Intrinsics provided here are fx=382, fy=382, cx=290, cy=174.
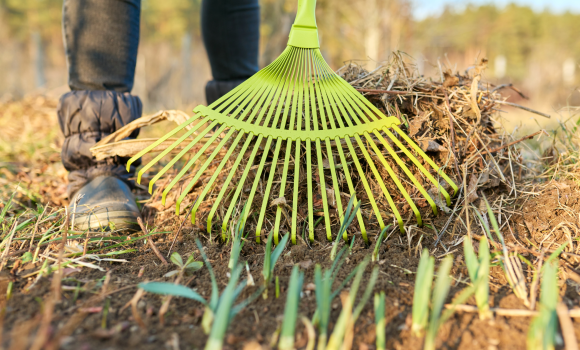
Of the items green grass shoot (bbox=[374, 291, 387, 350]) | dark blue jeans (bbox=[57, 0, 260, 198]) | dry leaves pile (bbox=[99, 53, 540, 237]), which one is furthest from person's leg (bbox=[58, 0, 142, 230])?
green grass shoot (bbox=[374, 291, 387, 350])

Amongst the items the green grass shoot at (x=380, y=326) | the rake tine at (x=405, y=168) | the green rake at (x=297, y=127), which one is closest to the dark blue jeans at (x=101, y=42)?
the green rake at (x=297, y=127)

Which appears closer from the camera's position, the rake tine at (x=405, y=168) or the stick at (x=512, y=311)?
the stick at (x=512, y=311)

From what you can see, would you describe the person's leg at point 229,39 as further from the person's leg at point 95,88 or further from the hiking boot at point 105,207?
the hiking boot at point 105,207

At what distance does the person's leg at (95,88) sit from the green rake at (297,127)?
1.06ft

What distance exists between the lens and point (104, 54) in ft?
4.56

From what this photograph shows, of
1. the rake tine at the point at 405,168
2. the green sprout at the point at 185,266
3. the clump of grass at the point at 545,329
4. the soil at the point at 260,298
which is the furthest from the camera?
the rake tine at the point at 405,168

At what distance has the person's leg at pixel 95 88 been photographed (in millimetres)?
1362

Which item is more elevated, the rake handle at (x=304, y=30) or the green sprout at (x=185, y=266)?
the rake handle at (x=304, y=30)

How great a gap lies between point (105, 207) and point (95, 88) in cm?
47

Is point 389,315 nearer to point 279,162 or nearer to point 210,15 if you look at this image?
point 279,162

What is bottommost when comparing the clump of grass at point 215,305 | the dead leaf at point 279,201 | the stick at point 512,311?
the stick at point 512,311

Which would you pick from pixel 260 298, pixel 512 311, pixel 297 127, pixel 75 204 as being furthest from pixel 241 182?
pixel 512 311

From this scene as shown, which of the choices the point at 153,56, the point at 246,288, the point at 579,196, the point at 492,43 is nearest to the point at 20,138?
the point at 246,288

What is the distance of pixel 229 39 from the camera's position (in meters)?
1.82
